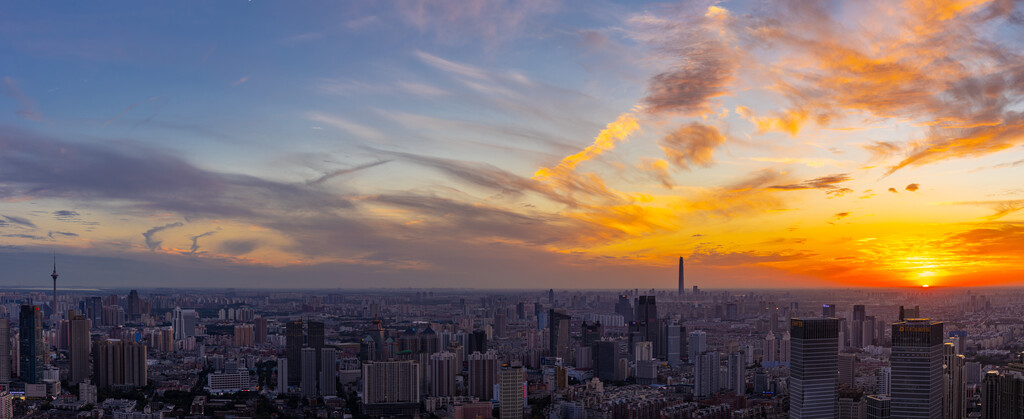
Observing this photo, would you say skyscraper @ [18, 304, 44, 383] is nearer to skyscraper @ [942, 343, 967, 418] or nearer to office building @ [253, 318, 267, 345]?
office building @ [253, 318, 267, 345]

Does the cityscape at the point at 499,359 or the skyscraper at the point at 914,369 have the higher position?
the skyscraper at the point at 914,369

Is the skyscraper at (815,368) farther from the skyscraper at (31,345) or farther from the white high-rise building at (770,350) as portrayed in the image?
the skyscraper at (31,345)

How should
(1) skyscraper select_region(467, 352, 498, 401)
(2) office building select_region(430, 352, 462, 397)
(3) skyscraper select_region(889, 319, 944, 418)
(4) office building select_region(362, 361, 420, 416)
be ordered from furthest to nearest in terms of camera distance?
(2) office building select_region(430, 352, 462, 397), (1) skyscraper select_region(467, 352, 498, 401), (4) office building select_region(362, 361, 420, 416), (3) skyscraper select_region(889, 319, 944, 418)

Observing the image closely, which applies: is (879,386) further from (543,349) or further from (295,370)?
(295,370)

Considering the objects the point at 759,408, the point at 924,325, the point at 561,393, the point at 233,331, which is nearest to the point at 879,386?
the point at 759,408

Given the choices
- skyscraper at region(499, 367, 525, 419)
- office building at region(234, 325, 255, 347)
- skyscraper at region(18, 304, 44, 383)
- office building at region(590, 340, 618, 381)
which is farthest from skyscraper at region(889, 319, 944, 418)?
office building at region(234, 325, 255, 347)

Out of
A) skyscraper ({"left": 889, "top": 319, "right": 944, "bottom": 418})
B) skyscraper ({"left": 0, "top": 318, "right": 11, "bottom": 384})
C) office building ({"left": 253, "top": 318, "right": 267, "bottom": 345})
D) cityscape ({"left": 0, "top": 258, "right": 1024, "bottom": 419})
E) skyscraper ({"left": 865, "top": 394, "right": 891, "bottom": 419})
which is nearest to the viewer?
skyscraper ({"left": 889, "top": 319, "right": 944, "bottom": 418})

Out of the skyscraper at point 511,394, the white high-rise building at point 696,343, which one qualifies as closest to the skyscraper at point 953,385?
the skyscraper at point 511,394
